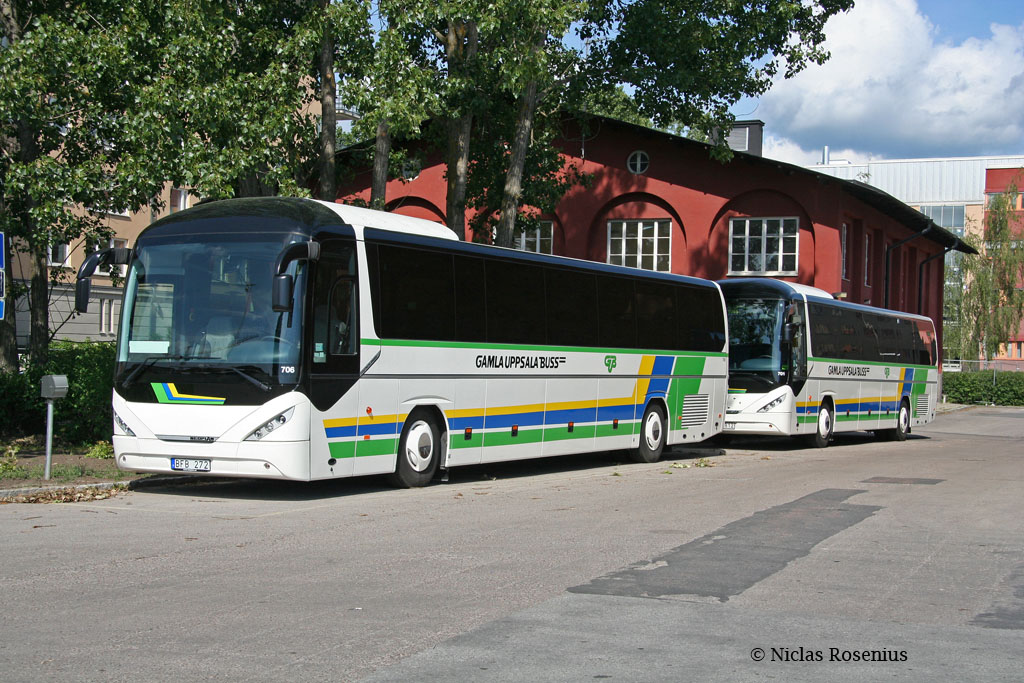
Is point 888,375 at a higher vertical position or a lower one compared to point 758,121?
lower

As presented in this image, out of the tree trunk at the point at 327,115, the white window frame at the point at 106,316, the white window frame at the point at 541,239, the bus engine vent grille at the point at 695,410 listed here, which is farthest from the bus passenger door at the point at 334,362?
the white window frame at the point at 106,316

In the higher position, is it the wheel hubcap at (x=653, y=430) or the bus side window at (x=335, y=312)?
the bus side window at (x=335, y=312)

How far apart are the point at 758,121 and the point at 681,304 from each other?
2783 centimetres

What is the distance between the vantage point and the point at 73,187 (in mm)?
17953

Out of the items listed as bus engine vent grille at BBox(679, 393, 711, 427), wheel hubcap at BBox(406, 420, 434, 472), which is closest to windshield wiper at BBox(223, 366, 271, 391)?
wheel hubcap at BBox(406, 420, 434, 472)

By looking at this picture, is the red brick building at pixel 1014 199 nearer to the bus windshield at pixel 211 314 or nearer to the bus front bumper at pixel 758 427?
the bus front bumper at pixel 758 427

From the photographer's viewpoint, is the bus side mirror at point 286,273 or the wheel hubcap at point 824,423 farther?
the wheel hubcap at point 824,423

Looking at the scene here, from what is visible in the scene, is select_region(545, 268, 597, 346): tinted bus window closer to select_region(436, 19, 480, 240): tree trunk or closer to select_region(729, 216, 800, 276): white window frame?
select_region(436, 19, 480, 240): tree trunk

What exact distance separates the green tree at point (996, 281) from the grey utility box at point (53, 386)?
69071mm

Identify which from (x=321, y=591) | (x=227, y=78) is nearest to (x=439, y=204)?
(x=227, y=78)

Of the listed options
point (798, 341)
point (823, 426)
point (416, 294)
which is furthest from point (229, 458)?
point (823, 426)

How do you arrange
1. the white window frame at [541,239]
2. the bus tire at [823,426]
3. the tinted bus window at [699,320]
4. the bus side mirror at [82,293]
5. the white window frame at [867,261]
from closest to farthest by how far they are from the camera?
1. the bus side mirror at [82,293]
2. the tinted bus window at [699,320]
3. the bus tire at [823,426]
4. the white window frame at [541,239]
5. the white window frame at [867,261]

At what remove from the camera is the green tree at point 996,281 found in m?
73.9

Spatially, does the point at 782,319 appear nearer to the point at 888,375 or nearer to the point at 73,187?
the point at 888,375
